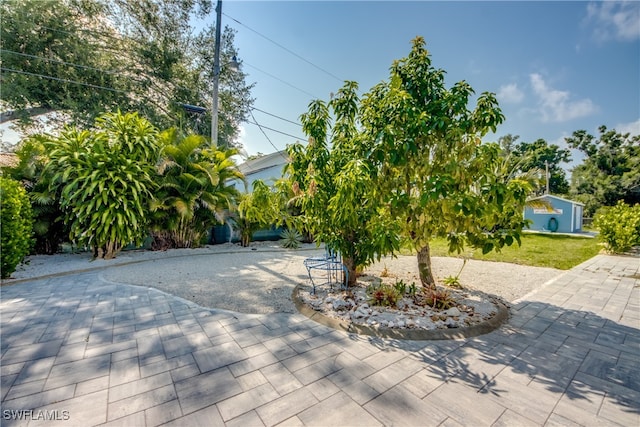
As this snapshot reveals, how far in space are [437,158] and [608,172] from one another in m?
35.1

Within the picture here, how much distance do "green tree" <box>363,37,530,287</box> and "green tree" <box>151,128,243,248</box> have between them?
590 cm

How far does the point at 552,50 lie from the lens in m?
6.13

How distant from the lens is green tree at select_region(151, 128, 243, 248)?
739cm

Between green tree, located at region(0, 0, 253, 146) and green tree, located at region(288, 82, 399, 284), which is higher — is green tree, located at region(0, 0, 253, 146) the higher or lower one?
the higher one

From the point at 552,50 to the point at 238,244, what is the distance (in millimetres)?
10947

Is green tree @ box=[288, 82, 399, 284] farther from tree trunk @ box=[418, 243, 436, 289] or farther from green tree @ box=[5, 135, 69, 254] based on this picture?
green tree @ box=[5, 135, 69, 254]

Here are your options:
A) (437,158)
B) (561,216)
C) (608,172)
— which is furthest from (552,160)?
(437,158)

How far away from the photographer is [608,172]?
25.6 metres

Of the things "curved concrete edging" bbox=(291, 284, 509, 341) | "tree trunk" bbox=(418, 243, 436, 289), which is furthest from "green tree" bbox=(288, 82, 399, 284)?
"curved concrete edging" bbox=(291, 284, 509, 341)

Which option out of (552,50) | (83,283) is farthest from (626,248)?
(83,283)

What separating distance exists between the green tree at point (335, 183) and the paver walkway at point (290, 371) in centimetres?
139

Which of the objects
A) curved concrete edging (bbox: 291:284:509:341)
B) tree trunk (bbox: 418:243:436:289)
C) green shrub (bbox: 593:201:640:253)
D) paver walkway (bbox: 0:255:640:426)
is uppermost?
green shrub (bbox: 593:201:640:253)

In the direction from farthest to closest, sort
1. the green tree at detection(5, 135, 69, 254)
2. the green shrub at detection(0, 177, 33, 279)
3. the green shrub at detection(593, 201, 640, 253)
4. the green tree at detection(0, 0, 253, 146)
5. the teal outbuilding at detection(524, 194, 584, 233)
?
the teal outbuilding at detection(524, 194, 584, 233) < the green tree at detection(0, 0, 253, 146) < the green shrub at detection(593, 201, 640, 253) < the green tree at detection(5, 135, 69, 254) < the green shrub at detection(0, 177, 33, 279)

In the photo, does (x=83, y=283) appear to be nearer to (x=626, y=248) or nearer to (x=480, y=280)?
(x=480, y=280)
